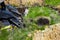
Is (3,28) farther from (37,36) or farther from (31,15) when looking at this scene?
(31,15)

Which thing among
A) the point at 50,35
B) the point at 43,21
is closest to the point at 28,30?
the point at 50,35

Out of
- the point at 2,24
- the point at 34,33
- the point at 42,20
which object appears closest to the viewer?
the point at 34,33

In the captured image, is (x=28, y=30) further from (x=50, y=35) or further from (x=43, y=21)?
(x=43, y=21)

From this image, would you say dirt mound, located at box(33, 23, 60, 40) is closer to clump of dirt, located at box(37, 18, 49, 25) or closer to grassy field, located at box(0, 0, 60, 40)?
grassy field, located at box(0, 0, 60, 40)

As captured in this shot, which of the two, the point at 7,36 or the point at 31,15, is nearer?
the point at 7,36

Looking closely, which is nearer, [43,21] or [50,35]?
[50,35]

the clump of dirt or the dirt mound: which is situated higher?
the dirt mound

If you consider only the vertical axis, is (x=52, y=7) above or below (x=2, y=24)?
below

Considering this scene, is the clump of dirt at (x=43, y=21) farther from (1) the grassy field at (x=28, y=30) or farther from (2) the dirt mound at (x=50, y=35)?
(2) the dirt mound at (x=50, y=35)

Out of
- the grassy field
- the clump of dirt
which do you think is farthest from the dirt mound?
the clump of dirt

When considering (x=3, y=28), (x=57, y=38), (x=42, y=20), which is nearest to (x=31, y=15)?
(x=42, y=20)

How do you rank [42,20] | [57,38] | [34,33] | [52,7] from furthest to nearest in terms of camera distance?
[52,7] < [42,20] < [34,33] < [57,38]
